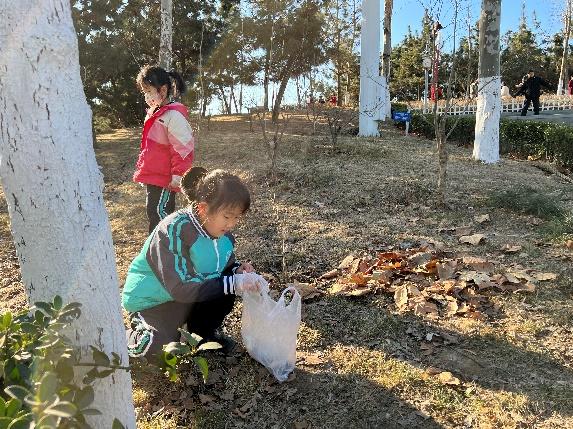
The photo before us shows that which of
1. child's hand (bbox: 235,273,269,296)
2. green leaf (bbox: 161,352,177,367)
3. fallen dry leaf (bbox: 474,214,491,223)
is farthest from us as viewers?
fallen dry leaf (bbox: 474,214,491,223)

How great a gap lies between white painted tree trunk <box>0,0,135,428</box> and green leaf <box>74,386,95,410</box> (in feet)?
0.94

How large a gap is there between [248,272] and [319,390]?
0.61m

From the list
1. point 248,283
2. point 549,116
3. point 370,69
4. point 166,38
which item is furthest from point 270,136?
point 549,116

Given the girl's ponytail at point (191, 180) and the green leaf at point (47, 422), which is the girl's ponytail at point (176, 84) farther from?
the green leaf at point (47, 422)

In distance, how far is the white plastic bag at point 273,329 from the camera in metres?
2.29

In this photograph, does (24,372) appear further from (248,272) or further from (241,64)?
(241,64)

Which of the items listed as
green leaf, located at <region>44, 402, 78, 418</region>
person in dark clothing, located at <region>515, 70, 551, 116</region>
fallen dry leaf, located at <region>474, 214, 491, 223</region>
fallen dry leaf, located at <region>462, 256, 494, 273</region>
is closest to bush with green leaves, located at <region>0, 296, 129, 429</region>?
green leaf, located at <region>44, 402, 78, 418</region>

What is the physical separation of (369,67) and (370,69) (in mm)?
41

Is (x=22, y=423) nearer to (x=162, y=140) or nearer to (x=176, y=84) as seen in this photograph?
(x=162, y=140)

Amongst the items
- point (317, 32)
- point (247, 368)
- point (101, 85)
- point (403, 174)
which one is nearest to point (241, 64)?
point (317, 32)

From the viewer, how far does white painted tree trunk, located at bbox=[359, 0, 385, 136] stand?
9.67m

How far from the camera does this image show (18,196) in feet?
4.24

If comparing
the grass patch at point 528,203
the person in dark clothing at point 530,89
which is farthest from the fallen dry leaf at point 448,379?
the person in dark clothing at point 530,89

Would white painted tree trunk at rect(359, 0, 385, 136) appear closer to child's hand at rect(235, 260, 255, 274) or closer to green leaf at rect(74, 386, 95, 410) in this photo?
child's hand at rect(235, 260, 255, 274)
